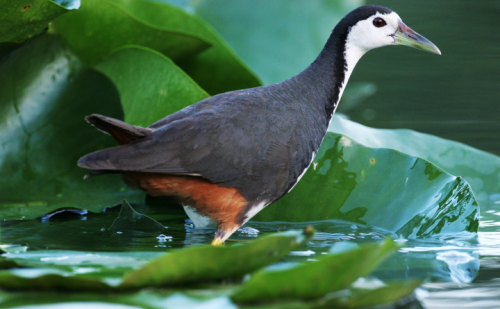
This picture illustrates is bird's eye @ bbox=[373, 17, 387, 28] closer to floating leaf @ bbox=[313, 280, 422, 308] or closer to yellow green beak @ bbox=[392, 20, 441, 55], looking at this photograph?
yellow green beak @ bbox=[392, 20, 441, 55]

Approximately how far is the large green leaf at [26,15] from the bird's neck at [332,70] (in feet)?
4.27

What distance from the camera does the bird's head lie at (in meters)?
3.66

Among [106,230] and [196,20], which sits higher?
[196,20]

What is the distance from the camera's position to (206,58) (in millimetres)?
3709

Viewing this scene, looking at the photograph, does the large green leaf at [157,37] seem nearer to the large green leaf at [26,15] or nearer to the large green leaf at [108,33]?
the large green leaf at [108,33]

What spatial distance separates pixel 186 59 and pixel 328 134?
0.94 metres

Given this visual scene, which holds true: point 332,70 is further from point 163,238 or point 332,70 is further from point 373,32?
point 163,238

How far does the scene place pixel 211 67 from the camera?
3.76 m

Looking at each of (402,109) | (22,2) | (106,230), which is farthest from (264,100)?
(402,109)

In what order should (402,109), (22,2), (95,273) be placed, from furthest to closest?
(402,109), (22,2), (95,273)

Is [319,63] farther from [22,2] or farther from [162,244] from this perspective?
[22,2]

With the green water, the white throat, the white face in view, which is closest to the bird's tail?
the white throat

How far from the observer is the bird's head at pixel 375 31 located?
3.66 meters

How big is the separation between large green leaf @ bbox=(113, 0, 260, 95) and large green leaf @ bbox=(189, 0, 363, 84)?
2.87 feet
